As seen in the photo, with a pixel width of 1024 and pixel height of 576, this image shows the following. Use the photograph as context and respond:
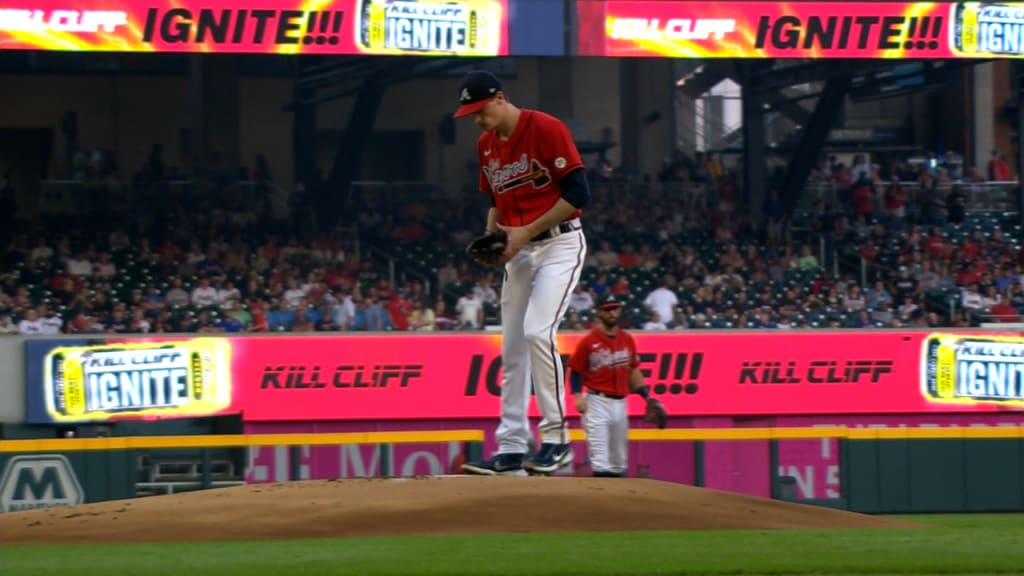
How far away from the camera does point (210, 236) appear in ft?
72.6

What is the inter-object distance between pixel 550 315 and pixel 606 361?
224 inches

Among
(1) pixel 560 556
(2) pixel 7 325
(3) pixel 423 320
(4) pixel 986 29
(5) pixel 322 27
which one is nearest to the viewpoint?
(1) pixel 560 556

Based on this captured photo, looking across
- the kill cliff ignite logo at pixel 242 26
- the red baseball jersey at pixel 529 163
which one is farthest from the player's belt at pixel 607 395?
the kill cliff ignite logo at pixel 242 26

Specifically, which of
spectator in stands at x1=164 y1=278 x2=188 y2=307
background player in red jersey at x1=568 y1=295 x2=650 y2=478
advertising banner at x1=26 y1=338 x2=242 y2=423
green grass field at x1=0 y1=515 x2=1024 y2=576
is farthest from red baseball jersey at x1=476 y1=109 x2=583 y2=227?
spectator in stands at x1=164 y1=278 x2=188 y2=307

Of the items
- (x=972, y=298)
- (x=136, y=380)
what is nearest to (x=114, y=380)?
(x=136, y=380)

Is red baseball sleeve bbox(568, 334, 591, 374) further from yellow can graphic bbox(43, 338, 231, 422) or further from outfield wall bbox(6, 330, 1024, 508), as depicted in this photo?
yellow can graphic bbox(43, 338, 231, 422)

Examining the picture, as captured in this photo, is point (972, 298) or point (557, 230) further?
point (972, 298)

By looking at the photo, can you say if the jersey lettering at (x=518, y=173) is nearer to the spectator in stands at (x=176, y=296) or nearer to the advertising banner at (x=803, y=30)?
the spectator in stands at (x=176, y=296)

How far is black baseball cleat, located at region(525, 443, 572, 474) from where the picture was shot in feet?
24.7

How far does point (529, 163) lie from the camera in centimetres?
718

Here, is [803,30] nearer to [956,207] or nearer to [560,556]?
[956,207]

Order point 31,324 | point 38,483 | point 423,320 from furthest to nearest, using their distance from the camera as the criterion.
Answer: point 423,320, point 31,324, point 38,483

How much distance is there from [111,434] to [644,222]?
9.94 meters

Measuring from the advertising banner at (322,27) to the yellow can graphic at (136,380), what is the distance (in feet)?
13.7
